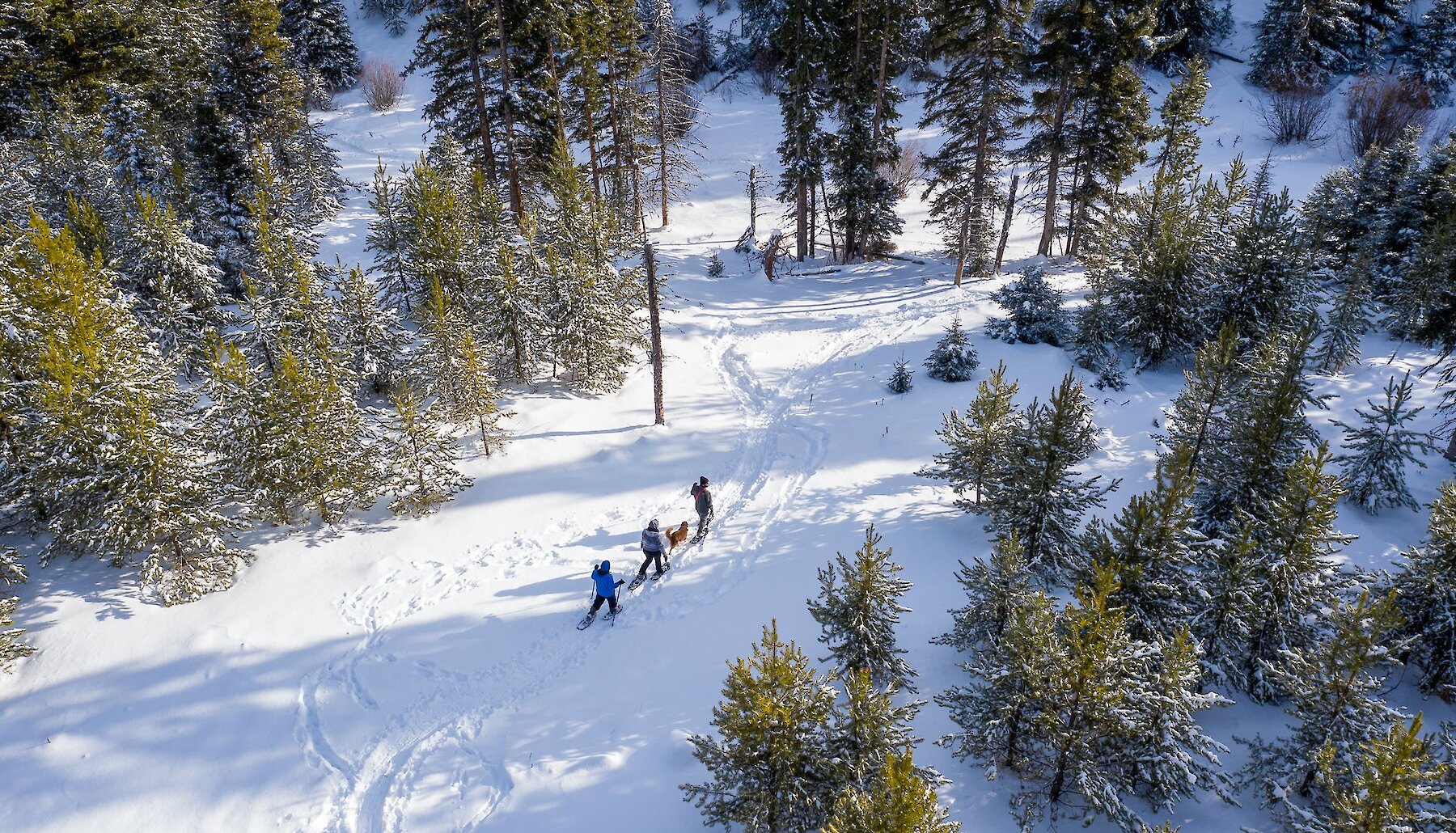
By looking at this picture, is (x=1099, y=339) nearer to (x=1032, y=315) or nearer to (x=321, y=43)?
(x=1032, y=315)

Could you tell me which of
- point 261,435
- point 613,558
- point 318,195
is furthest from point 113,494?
point 318,195

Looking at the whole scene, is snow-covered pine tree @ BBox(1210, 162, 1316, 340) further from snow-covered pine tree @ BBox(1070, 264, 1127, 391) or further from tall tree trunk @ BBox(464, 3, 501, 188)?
tall tree trunk @ BBox(464, 3, 501, 188)

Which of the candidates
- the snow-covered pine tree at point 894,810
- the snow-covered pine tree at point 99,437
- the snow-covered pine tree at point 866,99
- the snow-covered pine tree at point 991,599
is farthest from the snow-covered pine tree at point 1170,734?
the snow-covered pine tree at point 866,99

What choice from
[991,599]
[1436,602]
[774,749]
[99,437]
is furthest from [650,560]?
[1436,602]

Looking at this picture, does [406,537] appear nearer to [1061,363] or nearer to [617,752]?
[617,752]

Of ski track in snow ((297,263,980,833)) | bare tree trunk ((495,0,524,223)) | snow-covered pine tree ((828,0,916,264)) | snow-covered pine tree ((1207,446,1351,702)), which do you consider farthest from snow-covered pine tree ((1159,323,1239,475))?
bare tree trunk ((495,0,524,223))

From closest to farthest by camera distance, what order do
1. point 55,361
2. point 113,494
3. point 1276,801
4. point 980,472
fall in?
point 1276,801 < point 55,361 < point 113,494 < point 980,472

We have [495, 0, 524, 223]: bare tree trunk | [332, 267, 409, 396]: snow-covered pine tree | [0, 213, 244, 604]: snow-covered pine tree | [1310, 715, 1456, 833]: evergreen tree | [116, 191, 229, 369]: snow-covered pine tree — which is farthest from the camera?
[495, 0, 524, 223]: bare tree trunk
